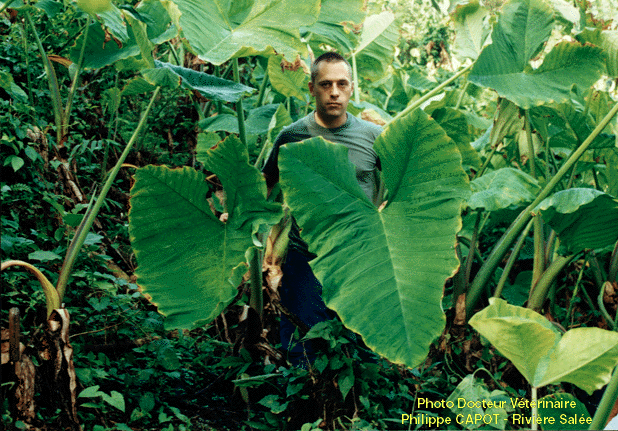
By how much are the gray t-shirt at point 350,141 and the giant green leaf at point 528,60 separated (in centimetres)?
48

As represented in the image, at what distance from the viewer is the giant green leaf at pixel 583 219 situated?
160cm

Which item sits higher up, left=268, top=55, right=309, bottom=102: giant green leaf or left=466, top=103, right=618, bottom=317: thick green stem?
left=268, top=55, right=309, bottom=102: giant green leaf

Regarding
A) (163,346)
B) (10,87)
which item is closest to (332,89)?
(163,346)

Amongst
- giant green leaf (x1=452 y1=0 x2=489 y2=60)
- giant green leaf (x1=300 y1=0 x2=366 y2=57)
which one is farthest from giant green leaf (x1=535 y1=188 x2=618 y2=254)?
giant green leaf (x1=300 y1=0 x2=366 y2=57)

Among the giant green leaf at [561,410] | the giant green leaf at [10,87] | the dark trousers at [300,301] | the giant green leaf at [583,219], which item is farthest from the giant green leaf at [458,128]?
the giant green leaf at [10,87]

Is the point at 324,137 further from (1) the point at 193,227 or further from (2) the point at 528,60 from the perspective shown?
(2) the point at 528,60

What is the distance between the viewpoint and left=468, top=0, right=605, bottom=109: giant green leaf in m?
1.78

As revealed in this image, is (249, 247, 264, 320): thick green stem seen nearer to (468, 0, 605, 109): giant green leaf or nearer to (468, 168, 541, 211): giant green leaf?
(468, 168, 541, 211): giant green leaf

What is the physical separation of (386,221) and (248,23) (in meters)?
0.70

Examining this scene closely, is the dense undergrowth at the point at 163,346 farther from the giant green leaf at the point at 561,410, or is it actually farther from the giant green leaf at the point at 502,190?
the giant green leaf at the point at 502,190

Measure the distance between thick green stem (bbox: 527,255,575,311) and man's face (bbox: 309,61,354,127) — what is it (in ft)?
3.68

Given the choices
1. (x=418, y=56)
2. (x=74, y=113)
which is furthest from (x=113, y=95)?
(x=418, y=56)

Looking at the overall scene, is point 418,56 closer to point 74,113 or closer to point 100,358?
point 74,113

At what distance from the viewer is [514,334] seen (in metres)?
1.03
